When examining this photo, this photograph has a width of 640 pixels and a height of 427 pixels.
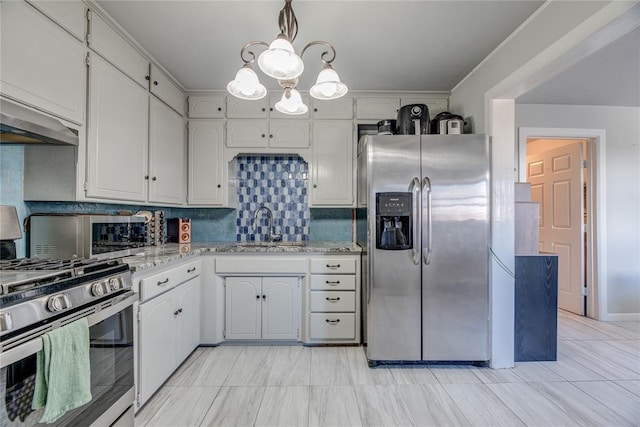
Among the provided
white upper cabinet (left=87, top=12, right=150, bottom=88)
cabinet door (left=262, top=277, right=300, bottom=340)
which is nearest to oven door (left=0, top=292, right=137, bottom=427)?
cabinet door (left=262, top=277, right=300, bottom=340)

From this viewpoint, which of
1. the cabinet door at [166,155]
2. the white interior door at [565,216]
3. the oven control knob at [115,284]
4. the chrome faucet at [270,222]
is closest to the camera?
the oven control knob at [115,284]

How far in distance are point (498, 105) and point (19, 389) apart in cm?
308

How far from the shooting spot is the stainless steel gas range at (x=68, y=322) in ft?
3.12

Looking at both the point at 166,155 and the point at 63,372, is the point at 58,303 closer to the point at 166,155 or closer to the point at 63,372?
the point at 63,372

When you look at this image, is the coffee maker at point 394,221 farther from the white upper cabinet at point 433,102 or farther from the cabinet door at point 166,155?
the cabinet door at point 166,155

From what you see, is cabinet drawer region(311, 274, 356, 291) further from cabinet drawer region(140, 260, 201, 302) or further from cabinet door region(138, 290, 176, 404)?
cabinet door region(138, 290, 176, 404)

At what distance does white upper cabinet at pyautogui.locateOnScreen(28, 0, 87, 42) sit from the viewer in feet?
4.68

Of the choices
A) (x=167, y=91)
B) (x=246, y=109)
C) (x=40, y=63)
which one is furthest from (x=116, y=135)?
(x=246, y=109)

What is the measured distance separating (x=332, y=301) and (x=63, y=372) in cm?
184

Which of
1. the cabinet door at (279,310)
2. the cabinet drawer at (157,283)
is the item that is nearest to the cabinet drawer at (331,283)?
the cabinet door at (279,310)

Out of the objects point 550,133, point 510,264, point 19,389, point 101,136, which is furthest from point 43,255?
point 550,133

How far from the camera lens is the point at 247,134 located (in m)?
2.94

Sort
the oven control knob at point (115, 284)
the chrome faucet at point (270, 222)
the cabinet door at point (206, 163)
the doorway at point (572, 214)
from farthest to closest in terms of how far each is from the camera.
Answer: the doorway at point (572, 214) < the chrome faucet at point (270, 222) < the cabinet door at point (206, 163) < the oven control knob at point (115, 284)

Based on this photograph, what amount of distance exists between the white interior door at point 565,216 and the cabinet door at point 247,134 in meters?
3.62
